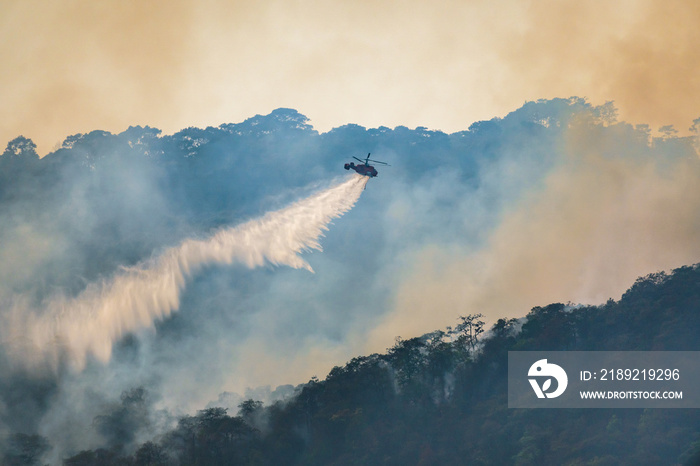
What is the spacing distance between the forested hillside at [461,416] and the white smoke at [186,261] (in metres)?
15.5

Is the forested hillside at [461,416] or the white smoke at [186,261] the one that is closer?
the forested hillside at [461,416]

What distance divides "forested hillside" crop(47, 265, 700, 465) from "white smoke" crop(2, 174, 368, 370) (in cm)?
1554

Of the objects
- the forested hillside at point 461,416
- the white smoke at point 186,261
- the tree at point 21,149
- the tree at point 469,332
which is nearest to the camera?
the forested hillside at point 461,416

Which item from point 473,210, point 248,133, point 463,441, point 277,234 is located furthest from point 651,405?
point 248,133

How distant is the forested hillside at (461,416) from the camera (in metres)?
92.1

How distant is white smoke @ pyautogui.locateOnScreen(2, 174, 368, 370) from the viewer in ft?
Answer: 315

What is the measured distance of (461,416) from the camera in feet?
344

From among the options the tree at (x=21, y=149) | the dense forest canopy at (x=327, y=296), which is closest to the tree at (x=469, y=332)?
the dense forest canopy at (x=327, y=296)

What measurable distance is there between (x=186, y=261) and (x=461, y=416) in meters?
38.8

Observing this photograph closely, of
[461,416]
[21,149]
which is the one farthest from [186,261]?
[21,149]

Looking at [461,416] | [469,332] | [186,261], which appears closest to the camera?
[186,261]

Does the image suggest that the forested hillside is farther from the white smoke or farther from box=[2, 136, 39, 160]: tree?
box=[2, 136, 39, 160]: tree

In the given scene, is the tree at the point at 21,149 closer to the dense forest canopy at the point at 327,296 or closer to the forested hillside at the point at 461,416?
the dense forest canopy at the point at 327,296

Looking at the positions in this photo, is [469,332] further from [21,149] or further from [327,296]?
[21,149]
